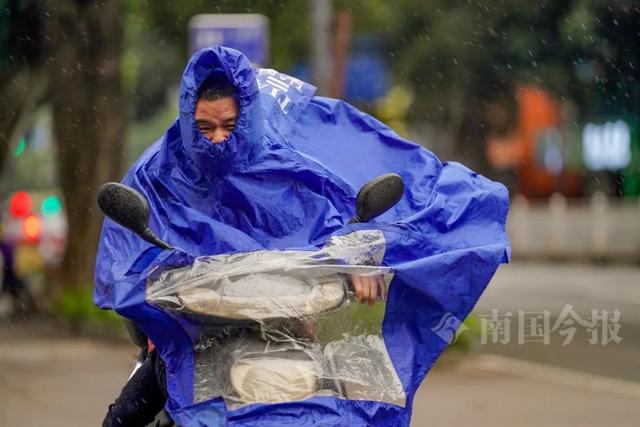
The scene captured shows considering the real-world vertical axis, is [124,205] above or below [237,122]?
below

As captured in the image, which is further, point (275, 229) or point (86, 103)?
point (86, 103)

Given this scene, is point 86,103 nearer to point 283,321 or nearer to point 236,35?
point 236,35

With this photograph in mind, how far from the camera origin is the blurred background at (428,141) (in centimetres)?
1106

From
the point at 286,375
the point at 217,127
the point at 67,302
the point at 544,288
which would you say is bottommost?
the point at 544,288

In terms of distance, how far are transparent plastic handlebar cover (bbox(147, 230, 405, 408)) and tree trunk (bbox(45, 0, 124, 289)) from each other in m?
12.6

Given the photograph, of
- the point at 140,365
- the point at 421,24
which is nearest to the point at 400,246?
the point at 140,365

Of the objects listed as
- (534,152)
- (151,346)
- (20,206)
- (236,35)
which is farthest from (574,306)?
(534,152)

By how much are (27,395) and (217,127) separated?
7398mm

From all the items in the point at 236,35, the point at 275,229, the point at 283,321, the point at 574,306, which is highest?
the point at 275,229

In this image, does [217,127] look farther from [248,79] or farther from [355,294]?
[355,294]

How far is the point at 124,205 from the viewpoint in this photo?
3650mm

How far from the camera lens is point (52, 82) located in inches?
656

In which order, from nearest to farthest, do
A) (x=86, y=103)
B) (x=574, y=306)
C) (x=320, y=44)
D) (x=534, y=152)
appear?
(x=320, y=44)
(x=86, y=103)
(x=574, y=306)
(x=534, y=152)

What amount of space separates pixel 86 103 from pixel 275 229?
12.9 metres
